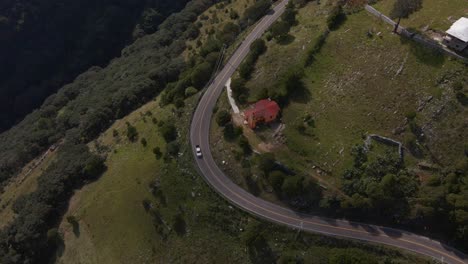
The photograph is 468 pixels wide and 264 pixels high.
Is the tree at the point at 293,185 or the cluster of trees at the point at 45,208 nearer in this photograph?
the tree at the point at 293,185

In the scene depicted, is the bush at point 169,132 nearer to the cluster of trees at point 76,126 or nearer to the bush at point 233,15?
the cluster of trees at point 76,126

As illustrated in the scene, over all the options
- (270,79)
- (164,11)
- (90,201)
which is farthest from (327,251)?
(164,11)

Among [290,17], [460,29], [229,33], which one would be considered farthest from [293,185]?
[229,33]

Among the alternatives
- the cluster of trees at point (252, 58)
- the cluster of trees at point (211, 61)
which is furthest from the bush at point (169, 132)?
the cluster of trees at point (252, 58)

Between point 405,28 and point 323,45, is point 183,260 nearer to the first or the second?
point 323,45

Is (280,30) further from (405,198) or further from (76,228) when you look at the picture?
(76,228)

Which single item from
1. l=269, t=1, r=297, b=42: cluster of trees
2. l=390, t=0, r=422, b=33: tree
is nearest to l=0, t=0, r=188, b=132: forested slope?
l=269, t=1, r=297, b=42: cluster of trees

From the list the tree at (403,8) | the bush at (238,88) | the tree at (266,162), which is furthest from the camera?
the bush at (238,88)
